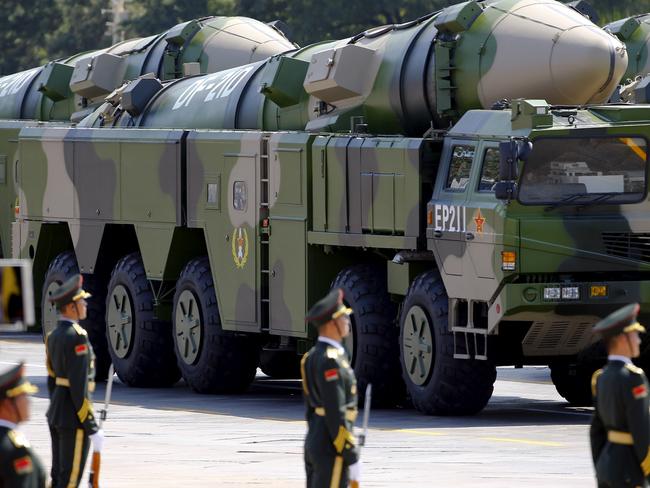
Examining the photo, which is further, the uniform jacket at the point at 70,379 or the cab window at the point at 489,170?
the cab window at the point at 489,170

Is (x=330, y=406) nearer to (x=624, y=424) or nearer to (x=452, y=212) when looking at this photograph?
(x=624, y=424)

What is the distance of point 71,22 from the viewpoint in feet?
250

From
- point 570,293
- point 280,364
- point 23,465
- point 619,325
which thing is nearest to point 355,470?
point 619,325

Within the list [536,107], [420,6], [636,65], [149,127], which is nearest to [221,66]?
[149,127]

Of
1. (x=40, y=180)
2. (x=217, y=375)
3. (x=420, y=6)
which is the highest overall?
(x=420, y=6)

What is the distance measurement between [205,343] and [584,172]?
5468mm

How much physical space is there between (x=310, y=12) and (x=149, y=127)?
108 ft

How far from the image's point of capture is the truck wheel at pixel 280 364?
995 inches

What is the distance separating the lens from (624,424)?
10945mm

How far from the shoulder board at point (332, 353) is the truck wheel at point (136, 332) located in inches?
491

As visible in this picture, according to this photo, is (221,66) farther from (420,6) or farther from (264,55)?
(420,6)

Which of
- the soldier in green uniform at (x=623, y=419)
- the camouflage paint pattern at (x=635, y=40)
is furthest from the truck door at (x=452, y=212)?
the camouflage paint pattern at (x=635, y=40)

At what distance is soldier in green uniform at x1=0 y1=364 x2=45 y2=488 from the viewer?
32.4 feet

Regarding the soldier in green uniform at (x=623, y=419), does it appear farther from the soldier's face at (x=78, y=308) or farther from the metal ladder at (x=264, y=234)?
the metal ladder at (x=264, y=234)
